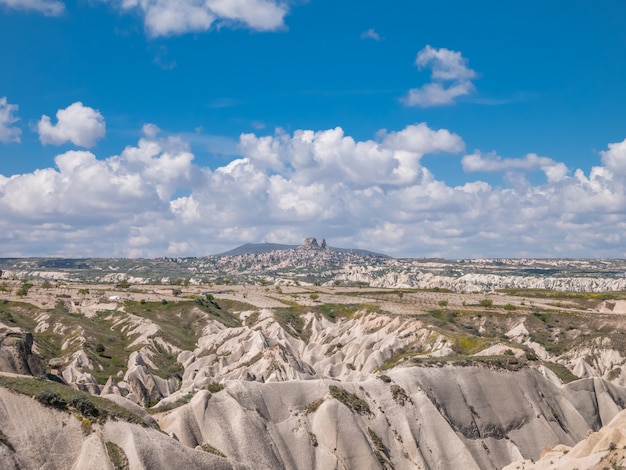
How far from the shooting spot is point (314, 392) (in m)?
47.2

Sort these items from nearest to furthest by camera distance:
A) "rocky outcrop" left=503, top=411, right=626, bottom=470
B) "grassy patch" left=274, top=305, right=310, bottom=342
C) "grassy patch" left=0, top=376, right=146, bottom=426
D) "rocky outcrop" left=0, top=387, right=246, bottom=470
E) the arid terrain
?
"rocky outcrop" left=0, top=387, right=246, bottom=470, "rocky outcrop" left=503, top=411, right=626, bottom=470, the arid terrain, "grassy patch" left=0, top=376, right=146, bottom=426, "grassy patch" left=274, top=305, right=310, bottom=342

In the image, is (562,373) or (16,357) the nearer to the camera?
(16,357)

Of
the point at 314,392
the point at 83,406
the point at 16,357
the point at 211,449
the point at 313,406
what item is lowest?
the point at 211,449

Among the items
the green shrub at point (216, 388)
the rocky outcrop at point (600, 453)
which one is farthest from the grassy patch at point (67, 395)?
the rocky outcrop at point (600, 453)

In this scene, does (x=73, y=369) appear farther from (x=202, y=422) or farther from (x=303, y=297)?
(x=303, y=297)

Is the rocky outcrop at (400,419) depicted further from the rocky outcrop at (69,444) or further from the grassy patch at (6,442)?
the grassy patch at (6,442)

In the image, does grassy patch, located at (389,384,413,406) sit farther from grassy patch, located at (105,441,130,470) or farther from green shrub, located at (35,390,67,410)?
green shrub, located at (35,390,67,410)

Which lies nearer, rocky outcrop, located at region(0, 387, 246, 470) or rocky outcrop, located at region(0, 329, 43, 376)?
rocky outcrop, located at region(0, 387, 246, 470)

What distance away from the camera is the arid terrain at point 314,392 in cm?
3284

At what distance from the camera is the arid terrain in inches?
1293

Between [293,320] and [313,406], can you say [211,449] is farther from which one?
[293,320]

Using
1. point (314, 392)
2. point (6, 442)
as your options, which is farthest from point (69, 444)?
point (314, 392)

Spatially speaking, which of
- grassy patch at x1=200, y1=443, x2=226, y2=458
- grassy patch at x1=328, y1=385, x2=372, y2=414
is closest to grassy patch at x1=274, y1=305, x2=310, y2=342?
grassy patch at x1=328, y1=385, x2=372, y2=414

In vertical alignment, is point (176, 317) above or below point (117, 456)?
below
